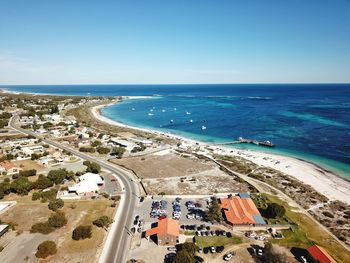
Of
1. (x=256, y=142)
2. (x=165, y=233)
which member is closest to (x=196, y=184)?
(x=165, y=233)

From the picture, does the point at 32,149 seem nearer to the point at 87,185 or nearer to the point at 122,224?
the point at 87,185

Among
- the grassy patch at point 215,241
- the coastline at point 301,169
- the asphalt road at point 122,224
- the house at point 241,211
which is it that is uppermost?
the house at point 241,211

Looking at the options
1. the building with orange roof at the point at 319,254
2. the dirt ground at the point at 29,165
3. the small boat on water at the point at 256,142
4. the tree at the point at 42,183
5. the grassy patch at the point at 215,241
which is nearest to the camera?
the building with orange roof at the point at 319,254

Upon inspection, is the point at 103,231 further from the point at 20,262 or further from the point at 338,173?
the point at 338,173

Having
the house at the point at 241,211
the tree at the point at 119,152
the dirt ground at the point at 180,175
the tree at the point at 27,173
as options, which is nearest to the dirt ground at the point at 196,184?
the dirt ground at the point at 180,175

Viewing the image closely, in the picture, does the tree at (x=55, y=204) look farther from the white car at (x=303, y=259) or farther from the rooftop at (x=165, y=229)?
the white car at (x=303, y=259)

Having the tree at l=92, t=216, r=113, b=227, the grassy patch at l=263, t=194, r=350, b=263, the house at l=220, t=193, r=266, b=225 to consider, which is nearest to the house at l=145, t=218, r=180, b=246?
the tree at l=92, t=216, r=113, b=227
